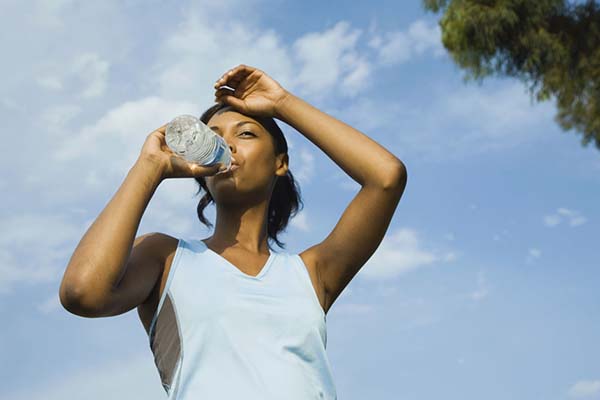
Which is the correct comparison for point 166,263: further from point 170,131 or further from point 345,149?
point 345,149

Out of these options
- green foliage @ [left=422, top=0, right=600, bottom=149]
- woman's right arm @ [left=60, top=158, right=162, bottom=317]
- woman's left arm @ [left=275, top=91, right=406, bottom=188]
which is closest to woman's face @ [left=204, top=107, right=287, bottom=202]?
woman's left arm @ [left=275, top=91, right=406, bottom=188]

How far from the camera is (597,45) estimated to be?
9148 millimetres

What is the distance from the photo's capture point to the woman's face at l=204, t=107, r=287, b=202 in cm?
215

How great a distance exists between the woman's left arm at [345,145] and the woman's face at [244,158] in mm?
103

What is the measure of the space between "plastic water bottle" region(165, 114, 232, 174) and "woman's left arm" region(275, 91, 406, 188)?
0.30 meters

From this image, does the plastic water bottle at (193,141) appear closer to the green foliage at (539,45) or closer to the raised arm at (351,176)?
the raised arm at (351,176)

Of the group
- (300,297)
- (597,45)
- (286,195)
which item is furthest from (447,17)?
(300,297)

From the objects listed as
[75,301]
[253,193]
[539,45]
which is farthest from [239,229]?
[539,45]

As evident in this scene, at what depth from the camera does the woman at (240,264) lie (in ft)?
5.97

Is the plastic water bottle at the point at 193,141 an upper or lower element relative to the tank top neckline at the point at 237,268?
upper

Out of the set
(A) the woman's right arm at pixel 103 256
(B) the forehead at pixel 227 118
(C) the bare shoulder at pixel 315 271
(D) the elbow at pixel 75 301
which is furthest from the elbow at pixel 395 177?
(D) the elbow at pixel 75 301

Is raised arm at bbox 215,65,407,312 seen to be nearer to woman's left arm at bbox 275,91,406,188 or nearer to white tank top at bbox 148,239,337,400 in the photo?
woman's left arm at bbox 275,91,406,188

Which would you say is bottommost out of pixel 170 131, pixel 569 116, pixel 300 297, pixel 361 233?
pixel 300 297

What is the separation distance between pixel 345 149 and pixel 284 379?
2.27ft
